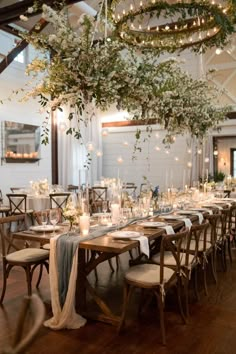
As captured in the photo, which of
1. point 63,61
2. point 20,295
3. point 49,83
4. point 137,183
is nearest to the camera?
point 63,61

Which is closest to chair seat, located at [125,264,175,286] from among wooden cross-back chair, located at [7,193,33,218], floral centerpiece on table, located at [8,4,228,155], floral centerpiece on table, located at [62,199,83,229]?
floral centerpiece on table, located at [62,199,83,229]

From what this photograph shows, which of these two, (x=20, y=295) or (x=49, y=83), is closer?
(x=49, y=83)

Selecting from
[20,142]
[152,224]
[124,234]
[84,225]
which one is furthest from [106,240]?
[20,142]

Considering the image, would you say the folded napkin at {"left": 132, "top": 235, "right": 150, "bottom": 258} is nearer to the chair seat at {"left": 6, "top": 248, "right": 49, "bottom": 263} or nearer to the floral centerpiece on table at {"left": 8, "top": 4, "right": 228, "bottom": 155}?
the chair seat at {"left": 6, "top": 248, "right": 49, "bottom": 263}

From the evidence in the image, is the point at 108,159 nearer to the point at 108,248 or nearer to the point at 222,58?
the point at 222,58

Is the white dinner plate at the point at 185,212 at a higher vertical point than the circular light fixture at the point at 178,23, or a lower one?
lower

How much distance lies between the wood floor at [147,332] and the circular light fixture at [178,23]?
116 inches

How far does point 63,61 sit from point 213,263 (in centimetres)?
304

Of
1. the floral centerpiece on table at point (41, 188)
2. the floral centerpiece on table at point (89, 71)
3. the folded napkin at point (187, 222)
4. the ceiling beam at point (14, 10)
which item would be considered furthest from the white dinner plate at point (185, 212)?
the ceiling beam at point (14, 10)

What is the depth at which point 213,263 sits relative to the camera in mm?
4637

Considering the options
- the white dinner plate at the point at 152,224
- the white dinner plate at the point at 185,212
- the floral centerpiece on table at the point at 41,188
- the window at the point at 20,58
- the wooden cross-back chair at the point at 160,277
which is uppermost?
the window at the point at 20,58

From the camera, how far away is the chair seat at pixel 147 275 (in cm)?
317

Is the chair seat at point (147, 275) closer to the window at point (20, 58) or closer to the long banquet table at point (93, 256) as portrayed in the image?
the long banquet table at point (93, 256)

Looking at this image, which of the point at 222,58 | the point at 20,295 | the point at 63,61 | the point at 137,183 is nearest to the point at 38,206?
the point at 20,295
